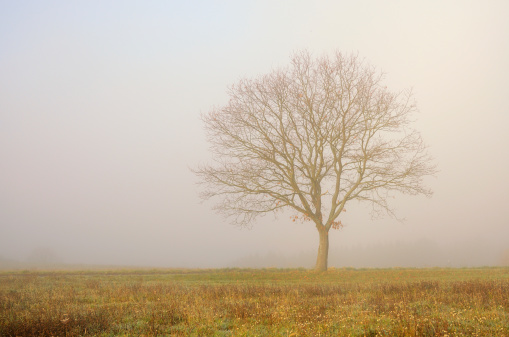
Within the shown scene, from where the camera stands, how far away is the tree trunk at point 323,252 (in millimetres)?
25442

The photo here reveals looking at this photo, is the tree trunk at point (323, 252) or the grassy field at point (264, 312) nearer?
the grassy field at point (264, 312)

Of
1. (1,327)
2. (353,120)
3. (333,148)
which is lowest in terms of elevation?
(1,327)

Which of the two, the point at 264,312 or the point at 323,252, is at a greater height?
the point at 323,252

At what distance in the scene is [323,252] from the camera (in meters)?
25.8

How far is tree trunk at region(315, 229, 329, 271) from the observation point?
1002 inches

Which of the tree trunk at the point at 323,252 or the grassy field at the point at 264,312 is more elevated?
the tree trunk at the point at 323,252

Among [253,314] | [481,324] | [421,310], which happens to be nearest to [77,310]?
[253,314]

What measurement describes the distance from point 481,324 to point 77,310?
375 inches

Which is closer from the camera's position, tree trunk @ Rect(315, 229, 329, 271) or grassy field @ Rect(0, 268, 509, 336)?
grassy field @ Rect(0, 268, 509, 336)

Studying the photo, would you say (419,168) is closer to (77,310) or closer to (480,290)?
(480,290)

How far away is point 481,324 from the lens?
8.20m

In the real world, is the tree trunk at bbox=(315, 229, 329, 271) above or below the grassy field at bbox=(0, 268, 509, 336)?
above

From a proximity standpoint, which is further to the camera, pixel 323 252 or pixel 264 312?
pixel 323 252

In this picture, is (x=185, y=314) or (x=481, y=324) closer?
(x=481, y=324)
